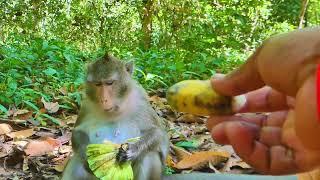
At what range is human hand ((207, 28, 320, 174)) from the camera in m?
1.73

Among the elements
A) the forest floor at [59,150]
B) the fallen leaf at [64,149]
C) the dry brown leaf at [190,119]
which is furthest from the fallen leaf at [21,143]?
the dry brown leaf at [190,119]

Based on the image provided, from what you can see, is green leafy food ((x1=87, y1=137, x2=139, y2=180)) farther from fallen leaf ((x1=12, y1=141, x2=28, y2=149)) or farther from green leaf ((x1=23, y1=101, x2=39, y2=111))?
green leaf ((x1=23, y1=101, x2=39, y2=111))

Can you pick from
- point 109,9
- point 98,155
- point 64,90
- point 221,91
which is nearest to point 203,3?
point 109,9

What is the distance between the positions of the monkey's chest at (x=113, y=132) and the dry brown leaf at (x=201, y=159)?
398 millimetres

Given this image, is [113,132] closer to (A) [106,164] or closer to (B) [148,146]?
(B) [148,146]

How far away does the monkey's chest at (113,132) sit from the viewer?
15.0 ft

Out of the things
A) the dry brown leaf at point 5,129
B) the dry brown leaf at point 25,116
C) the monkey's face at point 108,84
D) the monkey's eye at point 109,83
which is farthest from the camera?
the dry brown leaf at point 25,116

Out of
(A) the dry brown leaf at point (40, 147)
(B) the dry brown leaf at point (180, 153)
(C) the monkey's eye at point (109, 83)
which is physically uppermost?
(C) the monkey's eye at point (109, 83)

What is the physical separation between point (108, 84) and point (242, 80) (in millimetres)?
2604

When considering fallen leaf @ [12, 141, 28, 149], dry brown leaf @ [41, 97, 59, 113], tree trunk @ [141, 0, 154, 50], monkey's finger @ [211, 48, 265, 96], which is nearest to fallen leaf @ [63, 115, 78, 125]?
dry brown leaf @ [41, 97, 59, 113]

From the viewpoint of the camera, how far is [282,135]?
226 cm

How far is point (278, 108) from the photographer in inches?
96.3

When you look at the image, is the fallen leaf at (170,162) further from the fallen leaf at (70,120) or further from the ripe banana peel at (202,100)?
the ripe banana peel at (202,100)

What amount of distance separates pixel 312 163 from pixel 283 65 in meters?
0.38
